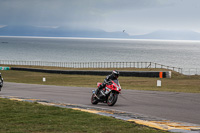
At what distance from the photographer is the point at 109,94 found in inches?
599

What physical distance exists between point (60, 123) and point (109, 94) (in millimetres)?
5574

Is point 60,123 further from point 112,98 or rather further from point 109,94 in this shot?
point 109,94

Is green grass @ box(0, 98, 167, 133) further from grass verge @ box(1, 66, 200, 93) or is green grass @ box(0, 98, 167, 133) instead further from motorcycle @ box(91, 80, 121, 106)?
grass verge @ box(1, 66, 200, 93)

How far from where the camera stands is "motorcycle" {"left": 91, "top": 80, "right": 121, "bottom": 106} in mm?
14641

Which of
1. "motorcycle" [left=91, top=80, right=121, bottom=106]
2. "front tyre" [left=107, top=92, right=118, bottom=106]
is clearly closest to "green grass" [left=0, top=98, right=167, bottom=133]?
"motorcycle" [left=91, top=80, right=121, bottom=106]

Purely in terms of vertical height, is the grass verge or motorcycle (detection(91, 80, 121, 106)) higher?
motorcycle (detection(91, 80, 121, 106))

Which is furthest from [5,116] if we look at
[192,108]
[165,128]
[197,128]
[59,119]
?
[192,108]

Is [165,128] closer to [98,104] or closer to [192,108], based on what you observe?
[192,108]

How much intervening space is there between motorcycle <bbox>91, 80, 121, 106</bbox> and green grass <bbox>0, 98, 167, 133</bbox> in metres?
2.75

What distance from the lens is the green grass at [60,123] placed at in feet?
29.1

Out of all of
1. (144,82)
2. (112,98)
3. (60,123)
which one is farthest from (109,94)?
(144,82)

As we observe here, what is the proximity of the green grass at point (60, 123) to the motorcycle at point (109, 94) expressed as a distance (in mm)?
2748

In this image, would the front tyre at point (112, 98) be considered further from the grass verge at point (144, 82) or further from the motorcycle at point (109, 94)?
the grass verge at point (144, 82)

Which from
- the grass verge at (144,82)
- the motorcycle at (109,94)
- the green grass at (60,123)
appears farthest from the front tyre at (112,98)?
the grass verge at (144,82)
